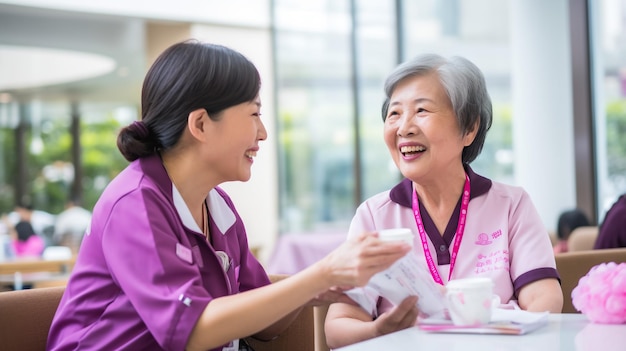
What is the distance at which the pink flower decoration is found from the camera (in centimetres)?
152

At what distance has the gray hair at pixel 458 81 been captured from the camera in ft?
6.32

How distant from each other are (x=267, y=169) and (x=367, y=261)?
7778 millimetres

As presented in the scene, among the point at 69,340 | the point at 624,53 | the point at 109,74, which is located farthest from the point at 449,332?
the point at 109,74

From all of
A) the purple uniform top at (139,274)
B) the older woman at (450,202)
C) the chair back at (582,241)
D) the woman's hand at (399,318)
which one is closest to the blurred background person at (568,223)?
the chair back at (582,241)

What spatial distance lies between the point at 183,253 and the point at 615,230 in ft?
6.36

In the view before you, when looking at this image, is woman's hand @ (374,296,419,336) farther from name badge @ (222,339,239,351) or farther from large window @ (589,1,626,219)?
large window @ (589,1,626,219)

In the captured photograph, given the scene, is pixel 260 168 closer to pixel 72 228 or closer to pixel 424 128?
pixel 72 228

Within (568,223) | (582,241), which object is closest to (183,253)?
(582,241)

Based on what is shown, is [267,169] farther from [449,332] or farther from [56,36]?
[449,332]

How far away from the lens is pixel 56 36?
994cm

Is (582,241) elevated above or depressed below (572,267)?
below

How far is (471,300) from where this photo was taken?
1448 millimetres

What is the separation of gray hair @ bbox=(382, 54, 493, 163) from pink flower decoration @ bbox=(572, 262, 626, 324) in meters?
0.51

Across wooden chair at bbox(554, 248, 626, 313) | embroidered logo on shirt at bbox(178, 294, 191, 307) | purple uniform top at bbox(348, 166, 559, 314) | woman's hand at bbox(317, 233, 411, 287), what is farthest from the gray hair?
embroidered logo on shirt at bbox(178, 294, 191, 307)
